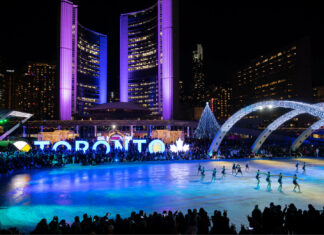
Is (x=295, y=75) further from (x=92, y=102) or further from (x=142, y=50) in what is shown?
(x=92, y=102)

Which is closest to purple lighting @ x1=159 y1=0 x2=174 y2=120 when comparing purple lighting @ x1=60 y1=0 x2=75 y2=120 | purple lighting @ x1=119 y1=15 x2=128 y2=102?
purple lighting @ x1=119 y1=15 x2=128 y2=102

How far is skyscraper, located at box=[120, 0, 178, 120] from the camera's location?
223 feet

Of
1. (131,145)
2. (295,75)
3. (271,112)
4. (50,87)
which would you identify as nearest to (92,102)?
(131,145)

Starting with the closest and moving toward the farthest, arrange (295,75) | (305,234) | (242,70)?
(305,234)
(295,75)
(242,70)

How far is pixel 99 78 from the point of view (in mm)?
101188

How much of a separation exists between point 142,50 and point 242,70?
91.2 metres

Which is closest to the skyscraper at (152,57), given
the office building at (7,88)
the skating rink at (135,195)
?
the skating rink at (135,195)

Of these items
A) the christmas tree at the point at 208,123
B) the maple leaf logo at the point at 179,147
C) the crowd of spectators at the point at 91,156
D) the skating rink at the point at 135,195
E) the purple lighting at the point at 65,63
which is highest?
the purple lighting at the point at 65,63

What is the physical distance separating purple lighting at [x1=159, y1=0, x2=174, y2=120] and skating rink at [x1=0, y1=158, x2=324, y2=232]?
48.4m

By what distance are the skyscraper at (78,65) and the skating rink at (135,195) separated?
4972 cm

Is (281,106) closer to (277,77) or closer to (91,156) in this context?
(91,156)

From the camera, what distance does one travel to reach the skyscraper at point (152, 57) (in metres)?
67.9

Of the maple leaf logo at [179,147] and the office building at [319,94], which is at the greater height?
the office building at [319,94]

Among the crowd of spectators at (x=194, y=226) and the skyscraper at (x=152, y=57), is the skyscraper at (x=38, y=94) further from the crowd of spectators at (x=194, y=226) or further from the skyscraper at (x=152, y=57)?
the crowd of spectators at (x=194, y=226)
